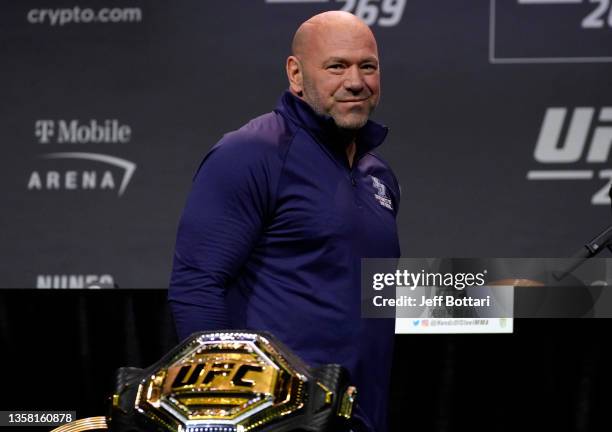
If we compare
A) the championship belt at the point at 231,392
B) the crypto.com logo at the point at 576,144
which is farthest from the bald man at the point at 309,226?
the crypto.com logo at the point at 576,144

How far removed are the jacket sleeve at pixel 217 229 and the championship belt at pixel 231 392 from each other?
69 cm

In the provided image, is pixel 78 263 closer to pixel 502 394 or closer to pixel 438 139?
pixel 438 139

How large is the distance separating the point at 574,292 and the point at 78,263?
2516 mm

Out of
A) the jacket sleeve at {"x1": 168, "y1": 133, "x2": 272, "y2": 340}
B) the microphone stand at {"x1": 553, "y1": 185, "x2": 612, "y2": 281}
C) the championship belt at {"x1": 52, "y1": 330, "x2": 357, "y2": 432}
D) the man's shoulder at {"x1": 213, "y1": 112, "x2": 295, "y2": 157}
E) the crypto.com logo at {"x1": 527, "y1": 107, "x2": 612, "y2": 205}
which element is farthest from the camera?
the crypto.com logo at {"x1": 527, "y1": 107, "x2": 612, "y2": 205}

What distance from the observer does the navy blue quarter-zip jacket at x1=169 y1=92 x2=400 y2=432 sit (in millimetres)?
1707

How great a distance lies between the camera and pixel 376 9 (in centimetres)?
482

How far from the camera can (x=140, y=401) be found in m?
0.87

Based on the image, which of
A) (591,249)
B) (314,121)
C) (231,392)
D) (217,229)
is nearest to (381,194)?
(314,121)

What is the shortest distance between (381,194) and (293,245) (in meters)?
0.28

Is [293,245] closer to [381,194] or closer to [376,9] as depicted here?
[381,194]

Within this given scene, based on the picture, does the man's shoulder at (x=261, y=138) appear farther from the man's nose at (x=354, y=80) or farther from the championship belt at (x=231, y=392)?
the championship belt at (x=231, y=392)

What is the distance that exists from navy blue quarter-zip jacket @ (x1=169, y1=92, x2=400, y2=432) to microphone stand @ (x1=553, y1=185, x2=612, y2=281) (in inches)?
76.7

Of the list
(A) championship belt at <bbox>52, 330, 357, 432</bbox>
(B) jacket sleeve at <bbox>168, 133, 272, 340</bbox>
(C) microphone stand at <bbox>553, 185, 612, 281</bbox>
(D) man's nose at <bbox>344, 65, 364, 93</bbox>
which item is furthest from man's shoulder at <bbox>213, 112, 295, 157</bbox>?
(C) microphone stand at <bbox>553, 185, 612, 281</bbox>

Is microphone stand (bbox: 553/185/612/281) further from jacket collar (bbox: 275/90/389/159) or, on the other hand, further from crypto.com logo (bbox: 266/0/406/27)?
jacket collar (bbox: 275/90/389/159)
